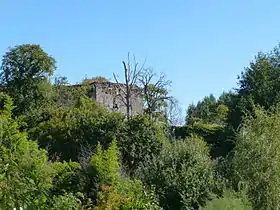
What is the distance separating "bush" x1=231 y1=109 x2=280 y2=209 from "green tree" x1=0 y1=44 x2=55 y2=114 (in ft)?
64.9

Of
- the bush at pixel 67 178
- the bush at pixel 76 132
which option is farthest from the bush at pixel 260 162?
the bush at pixel 76 132

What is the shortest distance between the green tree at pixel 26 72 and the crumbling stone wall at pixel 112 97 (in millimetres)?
5896

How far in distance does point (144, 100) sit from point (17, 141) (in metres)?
33.2

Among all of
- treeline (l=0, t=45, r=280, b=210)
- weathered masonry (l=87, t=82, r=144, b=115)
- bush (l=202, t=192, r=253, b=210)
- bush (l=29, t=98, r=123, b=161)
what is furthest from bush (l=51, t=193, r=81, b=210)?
weathered masonry (l=87, t=82, r=144, b=115)

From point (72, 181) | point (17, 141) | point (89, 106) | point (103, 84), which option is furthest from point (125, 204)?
point (103, 84)

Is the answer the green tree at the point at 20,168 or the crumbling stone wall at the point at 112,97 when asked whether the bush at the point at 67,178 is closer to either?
the green tree at the point at 20,168

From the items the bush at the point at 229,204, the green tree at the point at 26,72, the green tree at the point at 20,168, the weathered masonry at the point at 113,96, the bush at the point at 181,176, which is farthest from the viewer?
the weathered masonry at the point at 113,96

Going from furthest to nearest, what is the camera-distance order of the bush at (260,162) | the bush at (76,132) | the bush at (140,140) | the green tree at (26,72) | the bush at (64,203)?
the green tree at (26,72) < the bush at (76,132) < the bush at (140,140) < the bush at (260,162) < the bush at (64,203)

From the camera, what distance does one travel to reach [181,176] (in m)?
13.2

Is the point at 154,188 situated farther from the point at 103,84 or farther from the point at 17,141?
the point at 103,84

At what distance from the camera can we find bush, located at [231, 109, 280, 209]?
13047mm

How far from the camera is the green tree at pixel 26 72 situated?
32219 mm

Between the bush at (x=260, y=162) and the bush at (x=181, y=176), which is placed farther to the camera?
the bush at (x=260, y=162)

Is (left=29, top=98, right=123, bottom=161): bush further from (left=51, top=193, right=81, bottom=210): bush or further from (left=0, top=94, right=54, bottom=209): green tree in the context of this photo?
(left=51, top=193, right=81, bottom=210): bush
